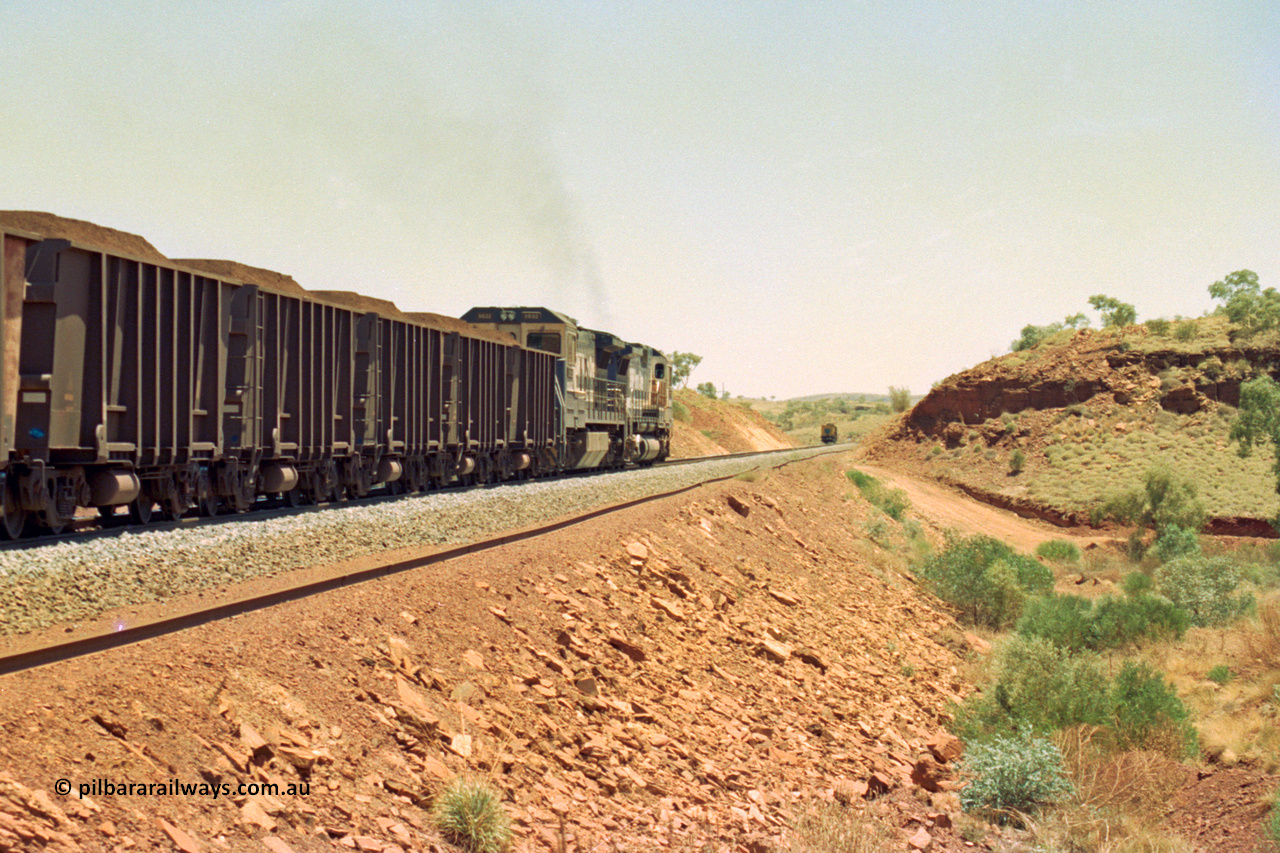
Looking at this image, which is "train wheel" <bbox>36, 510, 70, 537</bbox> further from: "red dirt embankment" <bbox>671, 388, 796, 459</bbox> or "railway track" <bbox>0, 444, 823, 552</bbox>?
"red dirt embankment" <bbox>671, 388, 796, 459</bbox>

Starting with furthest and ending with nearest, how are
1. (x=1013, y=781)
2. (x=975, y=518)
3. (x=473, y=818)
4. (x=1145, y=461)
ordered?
(x=1145, y=461) → (x=975, y=518) → (x=1013, y=781) → (x=473, y=818)

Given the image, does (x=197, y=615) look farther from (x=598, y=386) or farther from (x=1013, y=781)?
(x=598, y=386)

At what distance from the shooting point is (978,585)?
2314 centimetres

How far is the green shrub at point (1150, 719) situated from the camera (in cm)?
1330

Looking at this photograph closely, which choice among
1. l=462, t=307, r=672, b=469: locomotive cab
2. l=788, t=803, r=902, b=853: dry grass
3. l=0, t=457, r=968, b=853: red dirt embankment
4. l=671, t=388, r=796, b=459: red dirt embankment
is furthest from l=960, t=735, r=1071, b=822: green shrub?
l=671, t=388, r=796, b=459: red dirt embankment

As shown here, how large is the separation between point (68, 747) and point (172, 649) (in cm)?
163

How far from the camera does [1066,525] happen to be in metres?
45.7

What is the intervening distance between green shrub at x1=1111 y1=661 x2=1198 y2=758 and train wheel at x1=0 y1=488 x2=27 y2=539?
46.2 feet

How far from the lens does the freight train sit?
1120 cm

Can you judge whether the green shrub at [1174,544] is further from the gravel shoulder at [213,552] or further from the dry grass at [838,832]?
the dry grass at [838,832]

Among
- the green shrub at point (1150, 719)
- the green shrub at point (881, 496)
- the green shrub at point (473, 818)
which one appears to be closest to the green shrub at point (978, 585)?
the green shrub at point (1150, 719)

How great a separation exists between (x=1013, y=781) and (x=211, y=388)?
11806mm

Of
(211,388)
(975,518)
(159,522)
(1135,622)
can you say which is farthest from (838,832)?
(975,518)

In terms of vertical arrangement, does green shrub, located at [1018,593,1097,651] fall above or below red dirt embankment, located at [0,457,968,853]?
below
